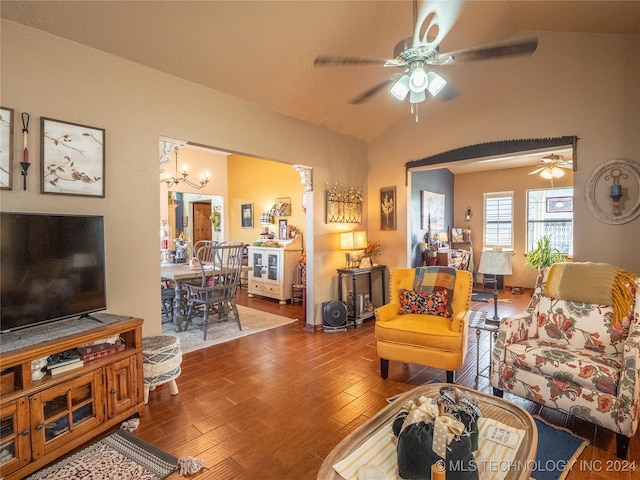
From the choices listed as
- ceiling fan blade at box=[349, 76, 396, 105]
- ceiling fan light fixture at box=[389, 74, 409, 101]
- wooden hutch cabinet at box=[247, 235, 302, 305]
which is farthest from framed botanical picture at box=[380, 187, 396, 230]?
ceiling fan light fixture at box=[389, 74, 409, 101]

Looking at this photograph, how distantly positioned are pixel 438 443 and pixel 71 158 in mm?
3001

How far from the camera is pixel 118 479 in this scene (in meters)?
1.82

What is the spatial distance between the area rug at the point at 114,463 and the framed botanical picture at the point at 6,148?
179 centimetres

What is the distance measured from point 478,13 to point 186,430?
460 cm

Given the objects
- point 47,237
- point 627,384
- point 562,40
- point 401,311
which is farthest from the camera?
point 562,40

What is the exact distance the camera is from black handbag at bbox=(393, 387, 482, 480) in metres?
1.29

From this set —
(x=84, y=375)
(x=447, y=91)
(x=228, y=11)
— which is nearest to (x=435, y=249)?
(x=447, y=91)

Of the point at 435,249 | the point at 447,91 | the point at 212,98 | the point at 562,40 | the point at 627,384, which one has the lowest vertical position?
the point at 627,384

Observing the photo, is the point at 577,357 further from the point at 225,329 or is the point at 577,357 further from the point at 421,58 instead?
the point at 225,329

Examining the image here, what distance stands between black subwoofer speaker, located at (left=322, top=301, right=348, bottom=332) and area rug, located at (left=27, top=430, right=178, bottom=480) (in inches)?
107

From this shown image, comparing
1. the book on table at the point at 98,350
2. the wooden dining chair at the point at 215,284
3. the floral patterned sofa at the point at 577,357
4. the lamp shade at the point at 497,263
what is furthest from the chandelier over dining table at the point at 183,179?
the floral patterned sofa at the point at 577,357

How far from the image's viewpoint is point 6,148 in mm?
2203

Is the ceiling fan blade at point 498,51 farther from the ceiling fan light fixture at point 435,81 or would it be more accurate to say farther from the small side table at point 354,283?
the small side table at point 354,283

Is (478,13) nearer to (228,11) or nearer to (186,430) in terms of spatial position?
(228,11)
